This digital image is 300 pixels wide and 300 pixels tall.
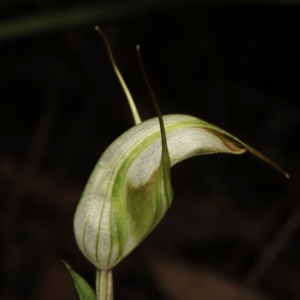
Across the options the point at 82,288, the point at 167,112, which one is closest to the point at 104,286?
the point at 82,288

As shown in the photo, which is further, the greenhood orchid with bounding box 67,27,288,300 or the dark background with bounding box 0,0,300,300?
the dark background with bounding box 0,0,300,300

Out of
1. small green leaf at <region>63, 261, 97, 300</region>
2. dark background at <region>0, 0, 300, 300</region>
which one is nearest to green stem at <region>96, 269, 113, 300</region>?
small green leaf at <region>63, 261, 97, 300</region>

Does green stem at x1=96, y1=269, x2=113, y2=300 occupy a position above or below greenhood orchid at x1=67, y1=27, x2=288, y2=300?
below

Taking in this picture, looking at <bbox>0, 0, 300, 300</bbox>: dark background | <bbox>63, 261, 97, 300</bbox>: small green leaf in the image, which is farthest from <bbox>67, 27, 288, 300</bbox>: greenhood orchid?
<bbox>0, 0, 300, 300</bbox>: dark background

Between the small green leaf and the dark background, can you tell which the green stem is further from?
the dark background

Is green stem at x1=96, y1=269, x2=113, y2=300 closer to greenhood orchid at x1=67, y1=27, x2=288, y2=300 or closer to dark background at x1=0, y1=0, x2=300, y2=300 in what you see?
greenhood orchid at x1=67, y1=27, x2=288, y2=300

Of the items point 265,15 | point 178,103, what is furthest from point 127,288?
point 265,15

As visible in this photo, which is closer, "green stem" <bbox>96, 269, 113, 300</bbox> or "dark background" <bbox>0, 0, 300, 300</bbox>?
"green stem" <bbox>96, 269, 113, 300</bbox>

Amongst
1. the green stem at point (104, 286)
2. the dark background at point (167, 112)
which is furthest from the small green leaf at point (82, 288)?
the dark background at point (167, 112)
